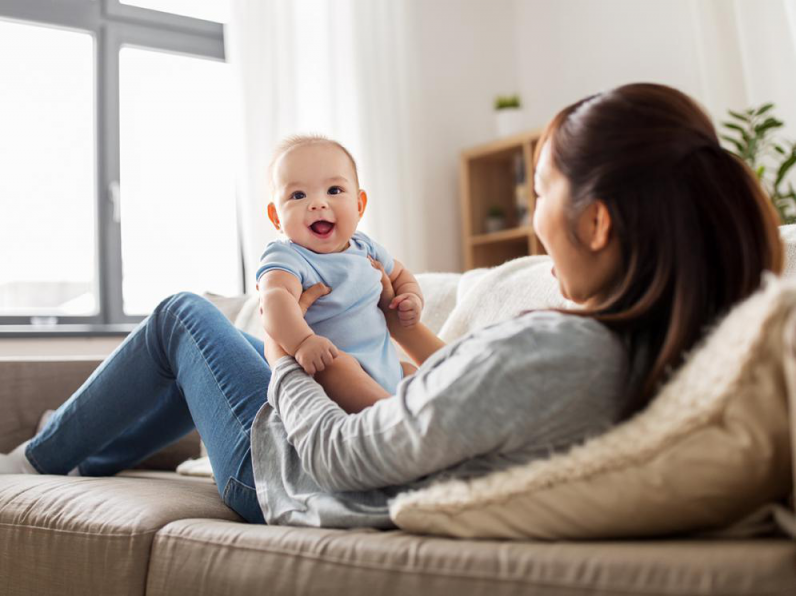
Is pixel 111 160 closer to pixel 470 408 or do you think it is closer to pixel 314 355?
pixel 314 355

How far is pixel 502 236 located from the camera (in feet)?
12.3

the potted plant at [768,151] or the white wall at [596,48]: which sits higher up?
the white wall at [596,48]

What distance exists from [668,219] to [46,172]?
287 centimetres

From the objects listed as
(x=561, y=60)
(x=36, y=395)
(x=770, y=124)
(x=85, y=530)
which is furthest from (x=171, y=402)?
(x=561, y=60)

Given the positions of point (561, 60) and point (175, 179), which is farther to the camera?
point (561, 60)

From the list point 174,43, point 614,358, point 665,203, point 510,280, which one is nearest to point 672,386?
point 614,358

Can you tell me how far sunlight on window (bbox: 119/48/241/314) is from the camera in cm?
331

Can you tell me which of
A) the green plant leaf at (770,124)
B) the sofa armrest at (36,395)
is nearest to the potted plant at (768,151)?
the green plant leaf at (770,124)

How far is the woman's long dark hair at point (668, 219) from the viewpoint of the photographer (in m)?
0.78

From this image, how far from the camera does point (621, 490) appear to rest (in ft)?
2.44

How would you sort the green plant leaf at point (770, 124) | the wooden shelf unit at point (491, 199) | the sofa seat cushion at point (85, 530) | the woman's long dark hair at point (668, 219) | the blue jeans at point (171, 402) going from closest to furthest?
the woman's long dark hair at point (668, 219) < the sofa seat cushion at point (85, 530) < the blue jeans at point (171, 402) < the green plant leaf at point (770, 124) < the wooden shelf unit at point (491, 199)

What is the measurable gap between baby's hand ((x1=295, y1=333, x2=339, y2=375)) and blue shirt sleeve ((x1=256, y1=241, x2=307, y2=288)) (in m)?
0.17

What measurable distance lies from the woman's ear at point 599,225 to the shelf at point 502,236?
9.08 feet

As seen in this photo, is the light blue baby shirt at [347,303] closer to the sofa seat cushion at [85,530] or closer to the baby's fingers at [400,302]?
the baby's fingers at [400,302]
